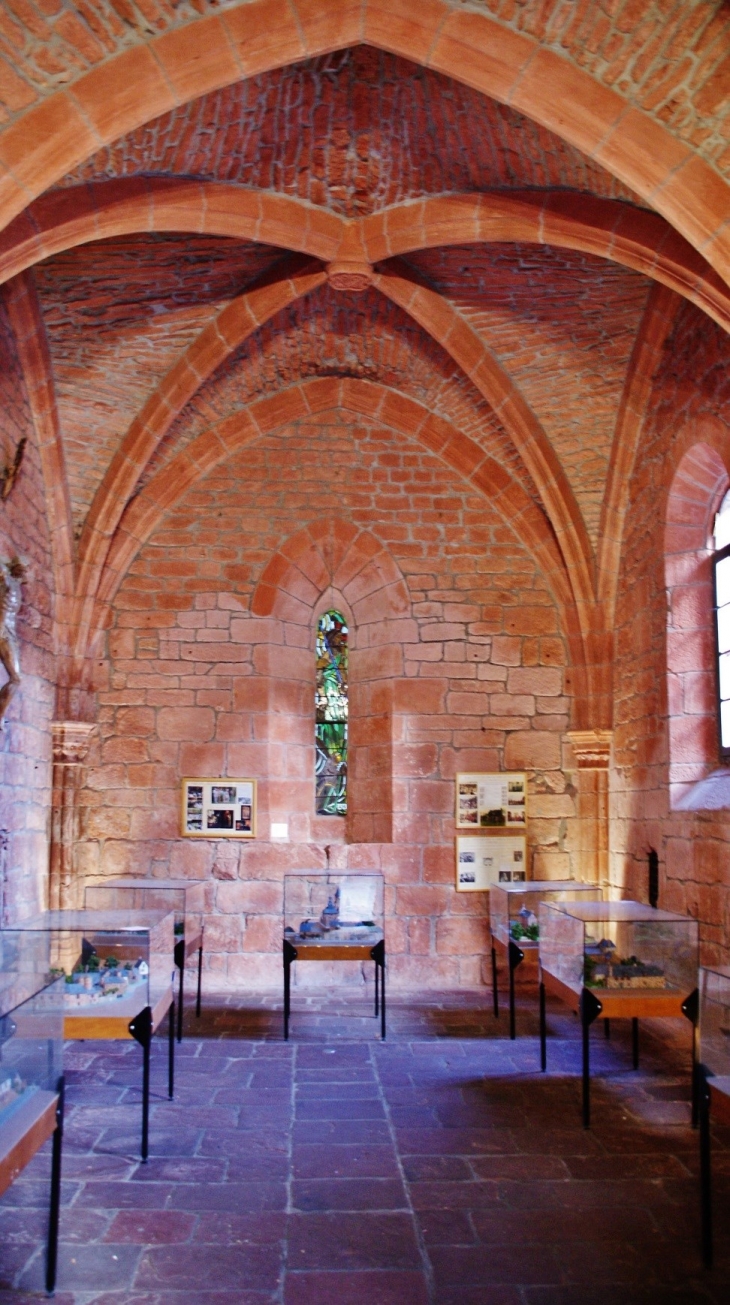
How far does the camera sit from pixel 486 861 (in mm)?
8242

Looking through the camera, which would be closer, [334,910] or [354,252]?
[354,252]

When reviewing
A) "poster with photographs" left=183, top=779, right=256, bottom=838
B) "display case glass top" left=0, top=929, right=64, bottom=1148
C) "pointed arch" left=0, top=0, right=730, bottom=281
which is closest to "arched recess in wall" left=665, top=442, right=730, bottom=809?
"pointed arch" left=0, top=0, right=730, bottom=281

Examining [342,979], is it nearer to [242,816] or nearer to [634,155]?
[242,816]

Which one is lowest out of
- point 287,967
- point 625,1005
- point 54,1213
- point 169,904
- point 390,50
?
point 54,1213

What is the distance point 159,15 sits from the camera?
4.09 meters

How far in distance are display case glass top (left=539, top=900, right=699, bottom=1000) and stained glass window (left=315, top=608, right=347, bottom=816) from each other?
379cm

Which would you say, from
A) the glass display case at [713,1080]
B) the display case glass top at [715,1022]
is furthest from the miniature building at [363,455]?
the glass display case at [713,1080]

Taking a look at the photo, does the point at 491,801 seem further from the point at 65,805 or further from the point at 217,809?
the point at 65,805

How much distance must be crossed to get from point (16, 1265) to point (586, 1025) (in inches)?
100

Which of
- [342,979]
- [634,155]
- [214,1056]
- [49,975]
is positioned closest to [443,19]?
[634,155]

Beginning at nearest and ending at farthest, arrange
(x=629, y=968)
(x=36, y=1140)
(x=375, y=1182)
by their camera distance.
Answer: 1. (x=36, y=1140)
2. (x=375, y=1182)
3. (x=629, y=968)

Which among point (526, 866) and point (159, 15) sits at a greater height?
point (159, 15)

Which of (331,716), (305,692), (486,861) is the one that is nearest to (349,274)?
(305,692)

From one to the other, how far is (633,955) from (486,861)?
3.35 meters
